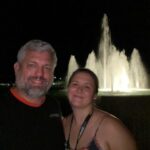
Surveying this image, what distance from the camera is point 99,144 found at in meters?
3.50

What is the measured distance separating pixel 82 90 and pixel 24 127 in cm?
99

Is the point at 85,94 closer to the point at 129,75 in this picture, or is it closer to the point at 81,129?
the point at 81,129

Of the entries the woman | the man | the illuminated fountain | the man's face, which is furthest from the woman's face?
the illuminated fountain

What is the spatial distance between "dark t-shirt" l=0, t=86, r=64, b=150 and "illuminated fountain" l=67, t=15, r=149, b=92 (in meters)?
25.9

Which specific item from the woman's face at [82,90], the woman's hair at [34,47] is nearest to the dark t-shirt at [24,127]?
the woman's hair at [34,47]

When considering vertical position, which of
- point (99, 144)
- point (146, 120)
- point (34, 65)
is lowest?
point (146, 120)

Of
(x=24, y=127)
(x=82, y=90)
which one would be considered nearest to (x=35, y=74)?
(x=24, y=127)

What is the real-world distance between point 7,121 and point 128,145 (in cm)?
133

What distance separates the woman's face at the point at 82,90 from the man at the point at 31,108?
1.57ft

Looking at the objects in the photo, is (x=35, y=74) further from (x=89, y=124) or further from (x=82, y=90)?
(x=89, y=124)

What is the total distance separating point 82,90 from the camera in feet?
12.6

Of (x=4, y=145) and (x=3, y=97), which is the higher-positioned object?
(x=3, y=97)

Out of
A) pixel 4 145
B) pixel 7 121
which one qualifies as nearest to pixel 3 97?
pixel 7 121

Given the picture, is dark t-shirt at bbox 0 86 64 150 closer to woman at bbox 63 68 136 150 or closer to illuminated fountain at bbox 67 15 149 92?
woman at bbox 63 68 136 150
